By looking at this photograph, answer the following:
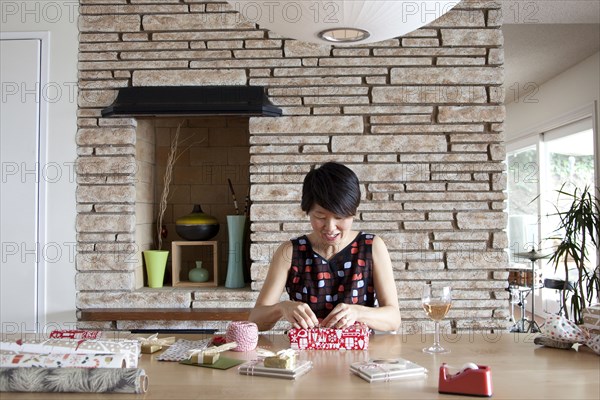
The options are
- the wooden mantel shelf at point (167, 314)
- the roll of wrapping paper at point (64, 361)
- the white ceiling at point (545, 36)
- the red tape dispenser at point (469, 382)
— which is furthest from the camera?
the white ceiling at point (545, 36)

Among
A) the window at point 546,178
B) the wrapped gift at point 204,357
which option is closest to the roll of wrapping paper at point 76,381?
the wrapped gift at point 204,357

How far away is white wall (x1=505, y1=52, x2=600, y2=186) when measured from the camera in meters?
5.70

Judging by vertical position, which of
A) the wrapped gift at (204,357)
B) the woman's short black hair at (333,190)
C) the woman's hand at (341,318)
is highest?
the woman's short black hair at (333,190)

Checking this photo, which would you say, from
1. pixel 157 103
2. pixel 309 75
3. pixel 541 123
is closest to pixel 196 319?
pixel 157 103

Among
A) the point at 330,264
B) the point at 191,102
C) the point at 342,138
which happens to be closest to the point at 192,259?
the point at 191,102

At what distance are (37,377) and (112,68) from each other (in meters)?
2.40

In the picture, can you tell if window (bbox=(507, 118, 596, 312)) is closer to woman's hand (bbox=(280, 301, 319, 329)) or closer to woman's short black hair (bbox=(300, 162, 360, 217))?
woman's short black hair (bbox=(300, 162, 360, 217))

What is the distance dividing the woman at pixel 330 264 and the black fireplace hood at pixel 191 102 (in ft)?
3.76

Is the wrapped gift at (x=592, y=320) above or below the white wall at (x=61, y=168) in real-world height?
below

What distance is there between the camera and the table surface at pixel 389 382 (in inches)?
50.3

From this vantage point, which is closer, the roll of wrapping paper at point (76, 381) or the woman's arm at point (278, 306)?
the roll of wrapping paper at point (76, 381)

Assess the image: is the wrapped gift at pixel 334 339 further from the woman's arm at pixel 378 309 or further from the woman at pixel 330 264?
the woman at pixel 330 264

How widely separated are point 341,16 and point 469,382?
88 cm

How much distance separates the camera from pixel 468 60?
337 cm
